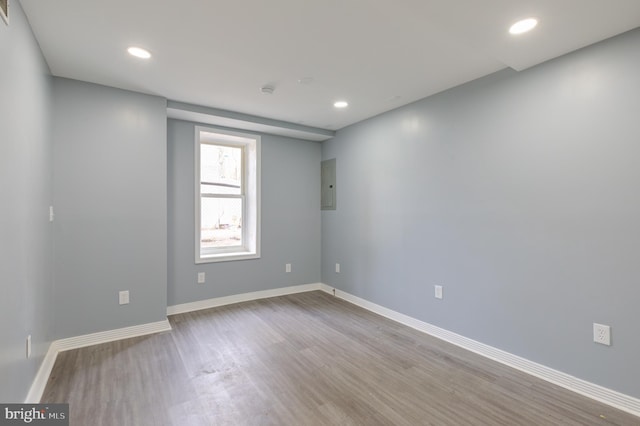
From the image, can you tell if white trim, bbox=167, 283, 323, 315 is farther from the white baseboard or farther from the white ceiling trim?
the white ceiling trim

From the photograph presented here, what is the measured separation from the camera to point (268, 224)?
4.48 m

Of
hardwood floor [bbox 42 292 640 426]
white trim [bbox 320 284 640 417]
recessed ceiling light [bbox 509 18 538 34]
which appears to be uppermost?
recessed ceiling light [bbox 509 18 538 34]

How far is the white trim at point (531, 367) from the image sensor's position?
1969 mm

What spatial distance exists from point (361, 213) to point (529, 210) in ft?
6.59

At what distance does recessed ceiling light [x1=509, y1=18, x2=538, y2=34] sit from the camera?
1809 millimetres

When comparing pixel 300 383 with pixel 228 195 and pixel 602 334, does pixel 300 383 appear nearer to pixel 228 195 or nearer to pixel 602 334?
pixel 602 334

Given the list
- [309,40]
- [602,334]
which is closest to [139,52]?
[309,40]

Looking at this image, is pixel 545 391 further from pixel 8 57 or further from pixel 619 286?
pixel 8 57

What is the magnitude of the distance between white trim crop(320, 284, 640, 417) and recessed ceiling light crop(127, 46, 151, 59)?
11.4 feet

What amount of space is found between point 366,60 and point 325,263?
316 cm

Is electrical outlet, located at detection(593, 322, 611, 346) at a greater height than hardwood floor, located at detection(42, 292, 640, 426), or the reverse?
electrical outlet, located at detection(593, 322, 611, 346)

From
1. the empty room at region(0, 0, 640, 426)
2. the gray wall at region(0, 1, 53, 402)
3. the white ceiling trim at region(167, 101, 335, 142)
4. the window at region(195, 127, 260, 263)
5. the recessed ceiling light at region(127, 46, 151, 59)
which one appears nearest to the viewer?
the gray wall at region(0, 1, 53, 402)

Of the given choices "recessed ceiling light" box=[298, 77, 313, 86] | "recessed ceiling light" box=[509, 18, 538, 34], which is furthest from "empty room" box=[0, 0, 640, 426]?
"recessed ceiling light" box=[298, 77, 313, 86]

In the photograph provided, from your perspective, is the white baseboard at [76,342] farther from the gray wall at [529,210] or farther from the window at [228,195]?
the gray wall at [529,210]
